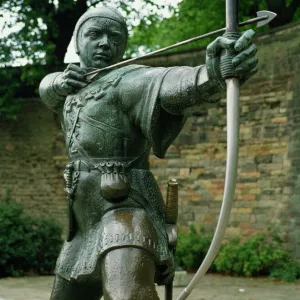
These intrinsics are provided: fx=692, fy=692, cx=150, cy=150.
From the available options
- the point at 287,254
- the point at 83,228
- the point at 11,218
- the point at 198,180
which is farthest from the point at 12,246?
the point at 83,228

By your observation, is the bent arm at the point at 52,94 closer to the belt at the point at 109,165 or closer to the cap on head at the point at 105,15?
the cap on head at the point at 105,15

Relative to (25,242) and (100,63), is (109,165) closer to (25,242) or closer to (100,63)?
(100,63)

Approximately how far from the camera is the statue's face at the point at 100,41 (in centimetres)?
370

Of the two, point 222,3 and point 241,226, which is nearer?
point 241,226

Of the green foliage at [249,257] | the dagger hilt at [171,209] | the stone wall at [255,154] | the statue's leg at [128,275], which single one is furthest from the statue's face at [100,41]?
the stone wall at [255,154]

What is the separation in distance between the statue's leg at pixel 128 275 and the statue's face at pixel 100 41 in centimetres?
107

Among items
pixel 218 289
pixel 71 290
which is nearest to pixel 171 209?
pixel 71 290

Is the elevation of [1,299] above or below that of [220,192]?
below

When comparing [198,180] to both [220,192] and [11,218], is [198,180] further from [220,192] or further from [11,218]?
[11,218]

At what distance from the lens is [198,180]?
12.5 meters

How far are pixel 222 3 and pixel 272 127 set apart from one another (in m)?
5.30

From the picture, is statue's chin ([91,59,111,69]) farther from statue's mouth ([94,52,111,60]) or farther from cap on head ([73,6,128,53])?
cap on head ([73,6,128,53])

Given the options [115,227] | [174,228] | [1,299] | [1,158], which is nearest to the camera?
[115,227]

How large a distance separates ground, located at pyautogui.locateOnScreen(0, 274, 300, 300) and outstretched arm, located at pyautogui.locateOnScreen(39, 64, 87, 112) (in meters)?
4.98
